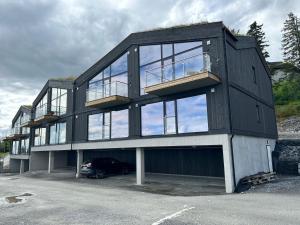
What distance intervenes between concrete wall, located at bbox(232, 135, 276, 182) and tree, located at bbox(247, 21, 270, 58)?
28001mm

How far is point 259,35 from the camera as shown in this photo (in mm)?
40875

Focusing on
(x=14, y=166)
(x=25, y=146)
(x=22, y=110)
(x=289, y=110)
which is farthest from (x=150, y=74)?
(x=14, y=166)

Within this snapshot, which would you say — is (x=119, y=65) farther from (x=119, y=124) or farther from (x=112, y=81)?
(x=119, y=124)

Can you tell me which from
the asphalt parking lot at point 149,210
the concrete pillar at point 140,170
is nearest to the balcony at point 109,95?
the concrete pillar at point 140,170

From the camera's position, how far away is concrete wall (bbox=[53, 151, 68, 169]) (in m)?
27.9

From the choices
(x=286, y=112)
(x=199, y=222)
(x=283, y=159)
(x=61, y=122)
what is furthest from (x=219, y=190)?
(x=286, y=112)

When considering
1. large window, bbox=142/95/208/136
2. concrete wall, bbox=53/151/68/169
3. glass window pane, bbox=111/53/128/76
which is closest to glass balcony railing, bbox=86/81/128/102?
glass window pane, bbox=111/53/128/76

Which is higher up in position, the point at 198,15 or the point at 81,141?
the point at 198,15

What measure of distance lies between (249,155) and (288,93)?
26.0 m

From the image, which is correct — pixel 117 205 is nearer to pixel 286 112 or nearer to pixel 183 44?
pixel 183 44

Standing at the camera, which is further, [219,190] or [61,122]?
[61,122]

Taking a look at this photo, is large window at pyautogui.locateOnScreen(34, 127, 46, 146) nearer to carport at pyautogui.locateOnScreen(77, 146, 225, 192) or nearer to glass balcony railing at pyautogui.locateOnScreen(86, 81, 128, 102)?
carport at pyautogui.locateOnScreen(77, 146, 225, 192)

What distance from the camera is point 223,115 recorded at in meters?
12.1

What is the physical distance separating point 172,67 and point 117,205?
A: 27.3 feet
